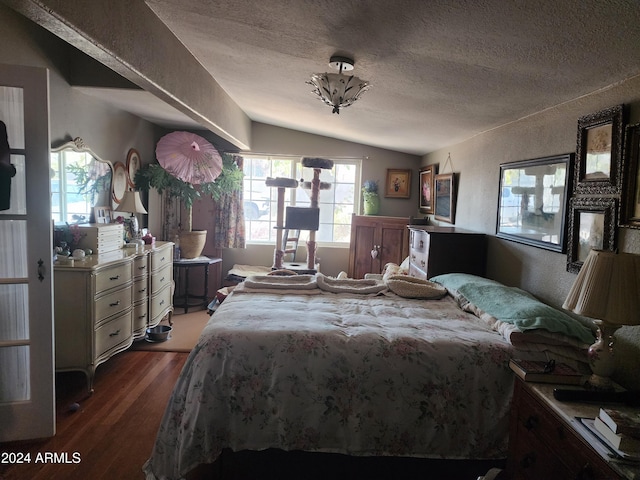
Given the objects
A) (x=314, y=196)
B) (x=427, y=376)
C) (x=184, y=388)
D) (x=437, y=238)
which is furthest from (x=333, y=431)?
(x=314, y=196)

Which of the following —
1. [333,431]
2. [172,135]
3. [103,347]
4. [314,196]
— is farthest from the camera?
[314,196]

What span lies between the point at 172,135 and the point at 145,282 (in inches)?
64.3

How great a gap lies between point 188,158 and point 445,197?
2632mm

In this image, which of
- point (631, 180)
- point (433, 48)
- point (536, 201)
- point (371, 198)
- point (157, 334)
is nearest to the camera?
point (631, 180)

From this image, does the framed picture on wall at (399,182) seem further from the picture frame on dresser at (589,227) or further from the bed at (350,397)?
the bed at (350,397)

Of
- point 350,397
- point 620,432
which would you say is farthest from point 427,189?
point 620,432

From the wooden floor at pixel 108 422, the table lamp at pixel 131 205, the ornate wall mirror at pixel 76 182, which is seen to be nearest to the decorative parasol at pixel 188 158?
the table lamp at pixel 131 205

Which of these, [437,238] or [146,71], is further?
[437,238]

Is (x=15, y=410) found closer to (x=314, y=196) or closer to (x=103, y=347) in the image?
(x=103, y=347)

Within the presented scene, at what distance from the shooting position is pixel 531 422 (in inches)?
57.9

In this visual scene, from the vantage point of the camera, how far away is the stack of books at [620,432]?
1.05 metres

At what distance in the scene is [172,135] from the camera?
4.14 meters

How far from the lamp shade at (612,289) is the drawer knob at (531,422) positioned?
42 cm

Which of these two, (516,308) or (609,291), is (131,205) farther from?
(609,291)
